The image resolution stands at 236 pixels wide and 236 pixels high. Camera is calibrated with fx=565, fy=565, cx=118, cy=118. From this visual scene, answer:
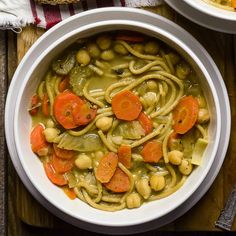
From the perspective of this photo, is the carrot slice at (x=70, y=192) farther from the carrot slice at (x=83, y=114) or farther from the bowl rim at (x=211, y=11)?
the bowl rim at (x=211, y=11)

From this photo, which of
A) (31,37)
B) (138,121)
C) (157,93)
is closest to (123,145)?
(138,121)

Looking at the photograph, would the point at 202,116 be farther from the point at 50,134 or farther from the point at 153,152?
the point at 50,134

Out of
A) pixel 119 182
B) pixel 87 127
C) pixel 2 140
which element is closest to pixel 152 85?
pixel 87 127

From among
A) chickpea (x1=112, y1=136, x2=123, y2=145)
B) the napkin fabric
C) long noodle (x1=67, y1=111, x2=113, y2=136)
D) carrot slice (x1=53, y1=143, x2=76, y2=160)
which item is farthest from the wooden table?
chickpea (x1=112, y1=136, x2=123, y2=145)

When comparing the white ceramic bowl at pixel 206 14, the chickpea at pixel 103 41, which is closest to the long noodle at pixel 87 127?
the chickpea at pixel 103 41

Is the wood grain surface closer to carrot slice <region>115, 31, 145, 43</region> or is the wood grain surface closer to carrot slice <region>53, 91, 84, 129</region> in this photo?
carrot slice <region>53, 91, 84, 129</region>

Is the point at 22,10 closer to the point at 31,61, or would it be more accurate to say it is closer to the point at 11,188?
the point at 31,61
